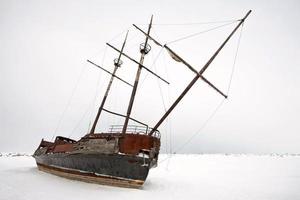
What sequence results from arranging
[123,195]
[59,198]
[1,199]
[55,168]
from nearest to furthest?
[1,199] < [59,198] < [123,195] < [55,168]

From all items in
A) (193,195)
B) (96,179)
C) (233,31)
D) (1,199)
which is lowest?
(1,199)

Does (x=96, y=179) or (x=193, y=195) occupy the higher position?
(x=96, y=179)

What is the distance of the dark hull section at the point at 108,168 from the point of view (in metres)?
13.5

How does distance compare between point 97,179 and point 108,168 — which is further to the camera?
point 97,179

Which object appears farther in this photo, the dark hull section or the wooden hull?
the wooden hull

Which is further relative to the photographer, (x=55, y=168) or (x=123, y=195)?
(x=55, y=168)

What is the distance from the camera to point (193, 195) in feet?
39.8

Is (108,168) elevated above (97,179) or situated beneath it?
elevated above

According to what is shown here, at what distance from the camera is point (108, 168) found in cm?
1416

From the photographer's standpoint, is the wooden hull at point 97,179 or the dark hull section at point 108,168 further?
the wooden hull at point 97,179

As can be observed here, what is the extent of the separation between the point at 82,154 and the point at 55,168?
4.51 m

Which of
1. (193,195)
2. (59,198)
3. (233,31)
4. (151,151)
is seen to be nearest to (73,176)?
(151,151)

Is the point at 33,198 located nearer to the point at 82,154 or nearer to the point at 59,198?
the point at 59,198

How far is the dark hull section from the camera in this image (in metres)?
13.5
